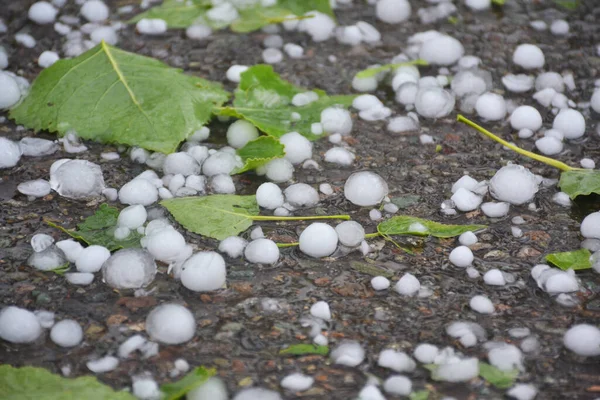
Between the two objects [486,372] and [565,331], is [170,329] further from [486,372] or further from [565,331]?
[565,331]

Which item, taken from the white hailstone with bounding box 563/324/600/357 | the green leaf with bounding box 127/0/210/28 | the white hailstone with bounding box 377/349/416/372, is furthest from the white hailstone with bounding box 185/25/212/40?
the white hailstone with bounding box 563/324/600/357

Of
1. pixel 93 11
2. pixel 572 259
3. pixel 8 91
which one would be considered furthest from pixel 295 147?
pixel 93 11

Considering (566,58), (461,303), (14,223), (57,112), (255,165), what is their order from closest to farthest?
1. (461,303)
2. (14,223)
3. (255,165)
4. (57,112)
5. (566,58)

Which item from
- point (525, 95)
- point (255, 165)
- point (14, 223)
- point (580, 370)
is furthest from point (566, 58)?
point (14, 223)

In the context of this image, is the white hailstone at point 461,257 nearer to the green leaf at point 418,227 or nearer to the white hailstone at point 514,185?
the green leaf at point 418,227

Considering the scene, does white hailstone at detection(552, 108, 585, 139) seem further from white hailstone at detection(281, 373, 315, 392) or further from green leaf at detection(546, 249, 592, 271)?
white hailstone at detection(281, 373, 315, 392)
